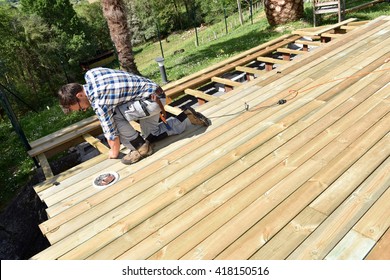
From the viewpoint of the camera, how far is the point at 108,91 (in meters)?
4.12

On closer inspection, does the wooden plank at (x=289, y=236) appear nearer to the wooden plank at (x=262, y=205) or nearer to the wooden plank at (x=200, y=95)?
the wooden plank at (x=262, y=205)

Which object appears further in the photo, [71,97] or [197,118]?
→ [197,118]

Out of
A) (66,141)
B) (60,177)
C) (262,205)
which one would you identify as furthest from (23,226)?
(262,205)

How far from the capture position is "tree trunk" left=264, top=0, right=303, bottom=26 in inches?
555

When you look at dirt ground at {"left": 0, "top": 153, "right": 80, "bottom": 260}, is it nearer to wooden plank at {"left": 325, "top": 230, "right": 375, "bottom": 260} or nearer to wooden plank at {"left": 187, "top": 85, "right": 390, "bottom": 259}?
wooden plank at {"left": 187, "top": 85, "right": 390, "bottom": 259}

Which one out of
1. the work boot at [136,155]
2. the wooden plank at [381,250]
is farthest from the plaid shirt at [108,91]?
the wooden plank at [381,250]

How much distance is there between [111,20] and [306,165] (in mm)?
9073

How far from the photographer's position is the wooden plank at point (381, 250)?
266cm

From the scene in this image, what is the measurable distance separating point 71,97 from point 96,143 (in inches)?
61.0

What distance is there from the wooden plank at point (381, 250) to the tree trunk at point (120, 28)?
9.92 meters

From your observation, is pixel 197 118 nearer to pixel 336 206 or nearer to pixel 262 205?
pixel 262 205

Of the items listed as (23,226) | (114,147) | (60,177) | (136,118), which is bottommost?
(23,226)

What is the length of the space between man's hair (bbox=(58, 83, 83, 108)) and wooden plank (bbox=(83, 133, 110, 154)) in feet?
4.22
